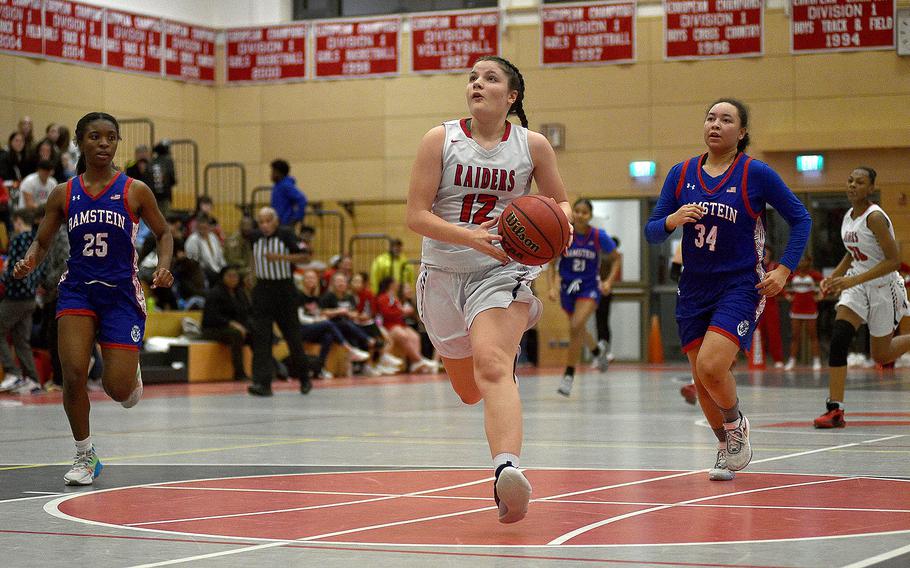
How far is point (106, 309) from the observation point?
7383mm

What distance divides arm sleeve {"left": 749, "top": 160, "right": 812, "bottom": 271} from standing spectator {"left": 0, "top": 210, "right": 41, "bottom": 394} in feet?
32.1

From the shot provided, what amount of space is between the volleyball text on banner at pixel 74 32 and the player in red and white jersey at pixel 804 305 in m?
13.4

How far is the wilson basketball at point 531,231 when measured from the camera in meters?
5.54

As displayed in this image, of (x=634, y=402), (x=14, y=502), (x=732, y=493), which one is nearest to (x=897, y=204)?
(x=634, y=402)

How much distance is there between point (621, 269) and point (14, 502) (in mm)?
20457

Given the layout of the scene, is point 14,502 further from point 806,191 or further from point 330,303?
point 806,191

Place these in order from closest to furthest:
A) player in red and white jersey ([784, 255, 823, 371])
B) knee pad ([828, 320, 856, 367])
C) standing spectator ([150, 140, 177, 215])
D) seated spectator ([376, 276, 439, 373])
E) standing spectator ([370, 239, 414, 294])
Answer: knee pad ([828, 320, 856, 367])
seated spectator ([376, 276, 439, 373])
standing spectator ([150, 140, 177, 215])
player in red and white jersey ([784, 255, 823, 371])
standing spectator ([370, 239, 414, 294])

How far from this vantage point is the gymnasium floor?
486cm

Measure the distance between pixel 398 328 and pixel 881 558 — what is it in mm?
17900

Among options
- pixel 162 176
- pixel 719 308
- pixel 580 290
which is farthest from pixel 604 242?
pixel 162 176

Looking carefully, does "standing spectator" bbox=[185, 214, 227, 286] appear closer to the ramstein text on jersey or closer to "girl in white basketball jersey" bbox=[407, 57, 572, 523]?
the ramstein text on jersey

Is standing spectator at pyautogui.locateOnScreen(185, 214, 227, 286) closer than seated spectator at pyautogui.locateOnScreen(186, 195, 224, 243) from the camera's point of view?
Yes

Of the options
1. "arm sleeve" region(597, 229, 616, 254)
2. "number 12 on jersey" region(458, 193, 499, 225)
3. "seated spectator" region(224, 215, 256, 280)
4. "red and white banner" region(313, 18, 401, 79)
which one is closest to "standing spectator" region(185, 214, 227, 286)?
"seated spectator" region(224, 215, 256, 280)

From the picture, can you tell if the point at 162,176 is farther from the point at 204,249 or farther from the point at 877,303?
the point at 877,303
